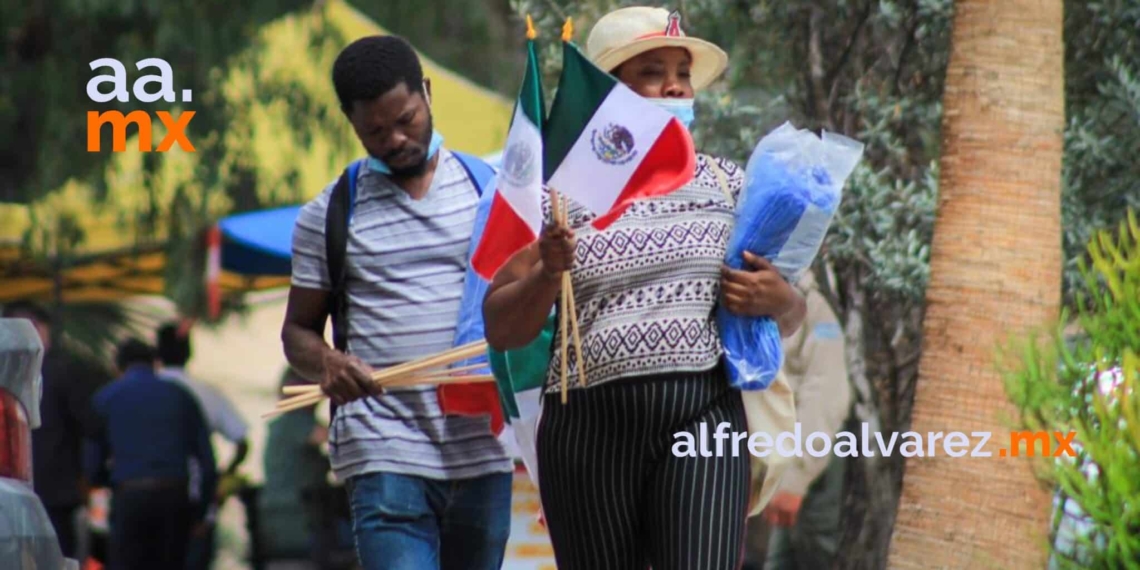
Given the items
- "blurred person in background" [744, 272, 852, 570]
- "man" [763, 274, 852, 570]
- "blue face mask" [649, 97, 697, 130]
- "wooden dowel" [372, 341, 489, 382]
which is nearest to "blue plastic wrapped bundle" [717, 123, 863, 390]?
"blue face mask" [649, 97, 697, 130]

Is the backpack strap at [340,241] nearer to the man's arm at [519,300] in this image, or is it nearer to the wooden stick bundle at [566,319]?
the man's arm at [519,300]

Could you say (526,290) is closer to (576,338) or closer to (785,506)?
(576,338)

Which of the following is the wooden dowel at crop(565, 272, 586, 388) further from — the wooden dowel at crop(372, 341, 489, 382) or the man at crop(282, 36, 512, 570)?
the man at crop(282, 36, 512, 570)

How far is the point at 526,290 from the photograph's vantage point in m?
4.74

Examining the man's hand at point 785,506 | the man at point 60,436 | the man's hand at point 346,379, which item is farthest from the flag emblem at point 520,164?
the man at point 60,436

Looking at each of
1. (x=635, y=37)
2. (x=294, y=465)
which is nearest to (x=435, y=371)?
(x=635, y=37)

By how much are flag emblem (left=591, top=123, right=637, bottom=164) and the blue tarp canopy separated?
650 cm

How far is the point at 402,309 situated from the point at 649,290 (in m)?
0.95

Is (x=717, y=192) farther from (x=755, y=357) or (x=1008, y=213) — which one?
(x=1008, y=213)

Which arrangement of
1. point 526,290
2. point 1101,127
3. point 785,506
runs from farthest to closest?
1. point 785,506
2. point 1101,127
3. point 526,290

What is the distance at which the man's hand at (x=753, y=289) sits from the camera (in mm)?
4828

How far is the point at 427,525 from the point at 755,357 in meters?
1.12

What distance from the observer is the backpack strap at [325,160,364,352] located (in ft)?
18.3

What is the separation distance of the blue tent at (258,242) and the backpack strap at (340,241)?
5.55 meters
